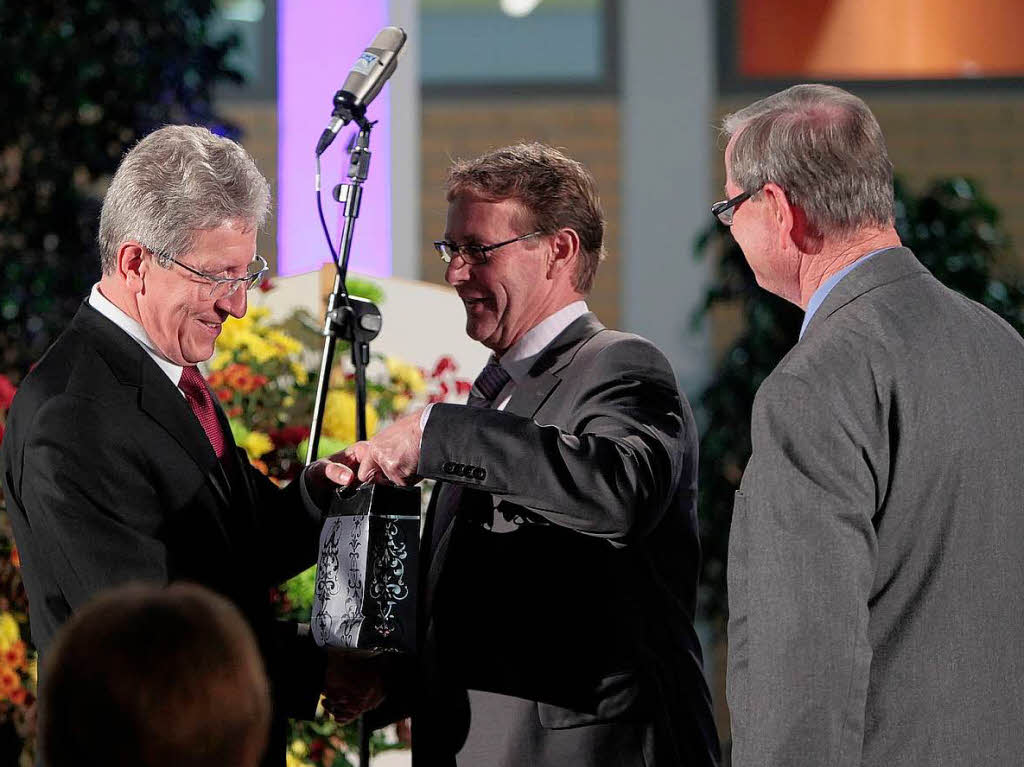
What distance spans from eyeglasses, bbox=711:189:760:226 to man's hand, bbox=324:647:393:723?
85 centimetres

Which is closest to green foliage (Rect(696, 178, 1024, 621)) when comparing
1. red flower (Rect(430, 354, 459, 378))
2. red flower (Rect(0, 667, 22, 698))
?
red flower (Rect(430, 354, 459, 378))

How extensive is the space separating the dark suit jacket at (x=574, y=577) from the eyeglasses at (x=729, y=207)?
336 millimetres

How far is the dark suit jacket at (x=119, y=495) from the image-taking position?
1812mm

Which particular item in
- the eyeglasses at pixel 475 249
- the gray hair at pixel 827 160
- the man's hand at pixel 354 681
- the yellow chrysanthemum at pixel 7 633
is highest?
the gray hair at pixel 827 160

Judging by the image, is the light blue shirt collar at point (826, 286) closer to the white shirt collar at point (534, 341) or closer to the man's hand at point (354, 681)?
the white shirt collar at point (534, 341)

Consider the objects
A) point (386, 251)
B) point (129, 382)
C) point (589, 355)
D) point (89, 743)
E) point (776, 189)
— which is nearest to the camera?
point (89, 743)

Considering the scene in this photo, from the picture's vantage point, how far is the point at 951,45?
6.02 meters

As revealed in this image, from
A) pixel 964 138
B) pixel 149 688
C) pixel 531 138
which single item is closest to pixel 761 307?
pixel 531 138

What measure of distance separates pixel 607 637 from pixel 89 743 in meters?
1.07

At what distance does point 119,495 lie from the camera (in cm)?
185

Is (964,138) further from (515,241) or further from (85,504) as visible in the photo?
(85,504)

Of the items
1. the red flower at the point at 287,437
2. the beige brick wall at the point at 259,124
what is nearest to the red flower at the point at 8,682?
the red flower at the point at 287,437

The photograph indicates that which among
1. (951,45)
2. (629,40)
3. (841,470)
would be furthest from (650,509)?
(951,45)

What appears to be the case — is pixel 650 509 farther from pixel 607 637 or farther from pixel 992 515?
pixel 992 515
